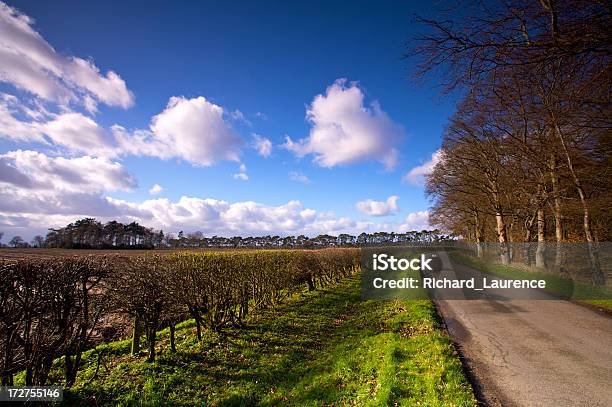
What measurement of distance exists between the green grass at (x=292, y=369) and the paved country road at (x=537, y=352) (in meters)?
0.55

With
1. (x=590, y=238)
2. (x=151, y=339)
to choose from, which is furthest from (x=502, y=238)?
(x=151, y=339)

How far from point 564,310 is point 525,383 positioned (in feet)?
23.6

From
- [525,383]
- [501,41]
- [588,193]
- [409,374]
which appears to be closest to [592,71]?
[501,41]

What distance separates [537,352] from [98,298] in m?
8.61

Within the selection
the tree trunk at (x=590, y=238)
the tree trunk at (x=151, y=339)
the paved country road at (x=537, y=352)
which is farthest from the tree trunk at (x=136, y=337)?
the tree trunk at (x=590, y=238)

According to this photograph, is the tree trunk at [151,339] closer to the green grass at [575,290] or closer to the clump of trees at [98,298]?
the clump of trees at [98,298]

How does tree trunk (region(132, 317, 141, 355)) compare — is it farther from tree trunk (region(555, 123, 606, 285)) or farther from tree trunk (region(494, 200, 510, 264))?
tree trunk (region(494, 200, 510, 264))

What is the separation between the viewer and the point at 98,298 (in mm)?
5938

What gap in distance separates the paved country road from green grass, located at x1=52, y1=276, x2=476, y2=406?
0.55 m

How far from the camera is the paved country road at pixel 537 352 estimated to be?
4.89m

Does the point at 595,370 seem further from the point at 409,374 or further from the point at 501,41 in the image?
the point at 501,41

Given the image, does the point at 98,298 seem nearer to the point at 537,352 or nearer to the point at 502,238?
the point at 537,352

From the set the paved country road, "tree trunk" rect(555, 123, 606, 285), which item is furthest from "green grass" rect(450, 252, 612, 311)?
the paved country road

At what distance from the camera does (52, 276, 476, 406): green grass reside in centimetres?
534
